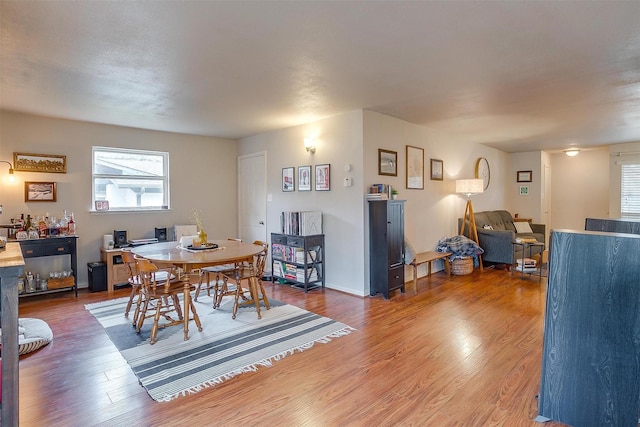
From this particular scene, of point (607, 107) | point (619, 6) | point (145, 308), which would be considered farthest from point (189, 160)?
point (607, 107)

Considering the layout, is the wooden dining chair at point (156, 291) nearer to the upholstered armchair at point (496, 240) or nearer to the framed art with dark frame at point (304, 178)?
the framed art with dark frame at point (304, 178)

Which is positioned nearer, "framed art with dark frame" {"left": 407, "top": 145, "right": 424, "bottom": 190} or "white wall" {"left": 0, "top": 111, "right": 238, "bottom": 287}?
"white wall" {"left": 0, "top": 111, "right": 238, "bottom": 287}

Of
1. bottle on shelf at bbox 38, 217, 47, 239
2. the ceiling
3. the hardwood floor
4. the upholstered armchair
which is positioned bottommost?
the hardwood floor

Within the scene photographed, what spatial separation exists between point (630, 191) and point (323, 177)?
673 centimetres

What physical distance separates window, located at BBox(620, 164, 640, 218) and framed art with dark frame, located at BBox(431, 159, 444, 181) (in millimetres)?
4391

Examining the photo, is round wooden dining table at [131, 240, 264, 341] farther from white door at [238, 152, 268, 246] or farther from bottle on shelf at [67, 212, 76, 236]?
white door at [238, 152, 268, 246]

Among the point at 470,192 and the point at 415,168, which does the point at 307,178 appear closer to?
the point at 415,168

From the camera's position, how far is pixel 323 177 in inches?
194

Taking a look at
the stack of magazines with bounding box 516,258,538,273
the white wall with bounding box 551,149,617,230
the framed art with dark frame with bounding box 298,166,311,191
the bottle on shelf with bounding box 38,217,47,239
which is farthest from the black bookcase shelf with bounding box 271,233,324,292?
the white wall with bounding box 551,149,617,230

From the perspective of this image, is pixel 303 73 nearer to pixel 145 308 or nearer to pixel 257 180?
pixel 145 308

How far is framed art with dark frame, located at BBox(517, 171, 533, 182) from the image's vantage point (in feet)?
27.0

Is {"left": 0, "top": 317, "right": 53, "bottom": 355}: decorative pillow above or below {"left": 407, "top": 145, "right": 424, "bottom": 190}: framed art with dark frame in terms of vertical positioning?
below

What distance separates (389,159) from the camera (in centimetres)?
482

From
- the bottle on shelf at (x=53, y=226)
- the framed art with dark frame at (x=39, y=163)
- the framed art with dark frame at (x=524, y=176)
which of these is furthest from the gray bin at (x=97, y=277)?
the framed art with dark frame at (x=524, y=176)
